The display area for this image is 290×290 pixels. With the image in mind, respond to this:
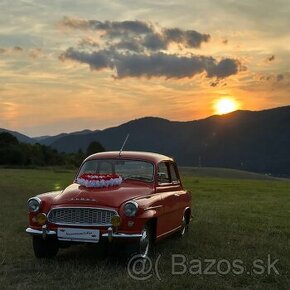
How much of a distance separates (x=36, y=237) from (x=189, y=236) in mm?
4069

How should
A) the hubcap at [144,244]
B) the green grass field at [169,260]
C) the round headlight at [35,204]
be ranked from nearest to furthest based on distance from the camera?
the green grass field at [169,260], the hubcap at [144,244], the round headlight at [35,204]

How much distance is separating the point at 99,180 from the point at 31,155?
10271cm

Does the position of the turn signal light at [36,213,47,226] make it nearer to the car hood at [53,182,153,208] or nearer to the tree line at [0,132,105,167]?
the car hood at [53,182,153,208]

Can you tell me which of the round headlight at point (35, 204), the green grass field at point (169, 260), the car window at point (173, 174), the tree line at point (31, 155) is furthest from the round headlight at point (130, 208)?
the tree line at point (31, 155)

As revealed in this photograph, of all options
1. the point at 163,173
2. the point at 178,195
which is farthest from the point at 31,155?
the point at 163,173

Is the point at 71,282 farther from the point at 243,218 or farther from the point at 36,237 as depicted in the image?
the point at 243,218

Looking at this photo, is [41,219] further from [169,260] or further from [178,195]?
[178,195]

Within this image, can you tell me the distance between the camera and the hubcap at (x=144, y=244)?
8.62 meters

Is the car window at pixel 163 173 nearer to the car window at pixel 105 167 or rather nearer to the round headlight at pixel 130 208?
the car window at pixel 105 167

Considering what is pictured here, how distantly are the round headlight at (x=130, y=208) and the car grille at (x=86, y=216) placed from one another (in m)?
0.19

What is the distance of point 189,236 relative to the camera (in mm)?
11703

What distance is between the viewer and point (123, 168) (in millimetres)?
10078

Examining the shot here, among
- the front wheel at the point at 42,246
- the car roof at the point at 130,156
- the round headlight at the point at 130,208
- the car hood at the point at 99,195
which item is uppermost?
the car roof at the point at 130,156

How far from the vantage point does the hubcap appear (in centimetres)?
862
